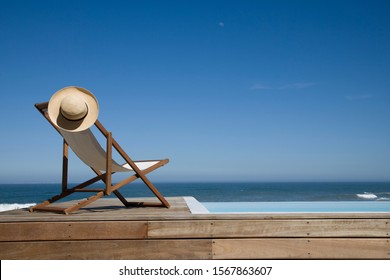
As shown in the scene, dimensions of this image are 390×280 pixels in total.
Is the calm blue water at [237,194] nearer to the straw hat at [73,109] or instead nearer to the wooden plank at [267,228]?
the wooden plank at [267,228]

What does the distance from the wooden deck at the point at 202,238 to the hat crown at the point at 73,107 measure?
3.04 feet

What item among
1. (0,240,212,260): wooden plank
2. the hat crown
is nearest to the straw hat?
the hat crown

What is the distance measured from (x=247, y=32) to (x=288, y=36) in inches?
147

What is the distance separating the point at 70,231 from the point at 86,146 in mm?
1046

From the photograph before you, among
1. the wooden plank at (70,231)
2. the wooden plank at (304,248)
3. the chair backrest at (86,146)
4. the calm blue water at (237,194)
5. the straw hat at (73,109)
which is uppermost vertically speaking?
the straw hat at (73,109)

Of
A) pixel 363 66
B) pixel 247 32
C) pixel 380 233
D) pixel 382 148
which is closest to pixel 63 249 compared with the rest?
pixel 380 233

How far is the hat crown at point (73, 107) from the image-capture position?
3.29 metres

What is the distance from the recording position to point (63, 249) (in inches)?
110

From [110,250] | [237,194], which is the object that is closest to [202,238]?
[110,250]

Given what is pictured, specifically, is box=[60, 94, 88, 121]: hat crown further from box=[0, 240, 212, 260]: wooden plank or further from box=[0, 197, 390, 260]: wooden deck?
box=[0, 240, 212, 260]: wooden plank

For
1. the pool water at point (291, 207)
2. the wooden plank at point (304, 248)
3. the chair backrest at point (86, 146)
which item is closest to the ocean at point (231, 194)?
the pool water at point (291, 207)
